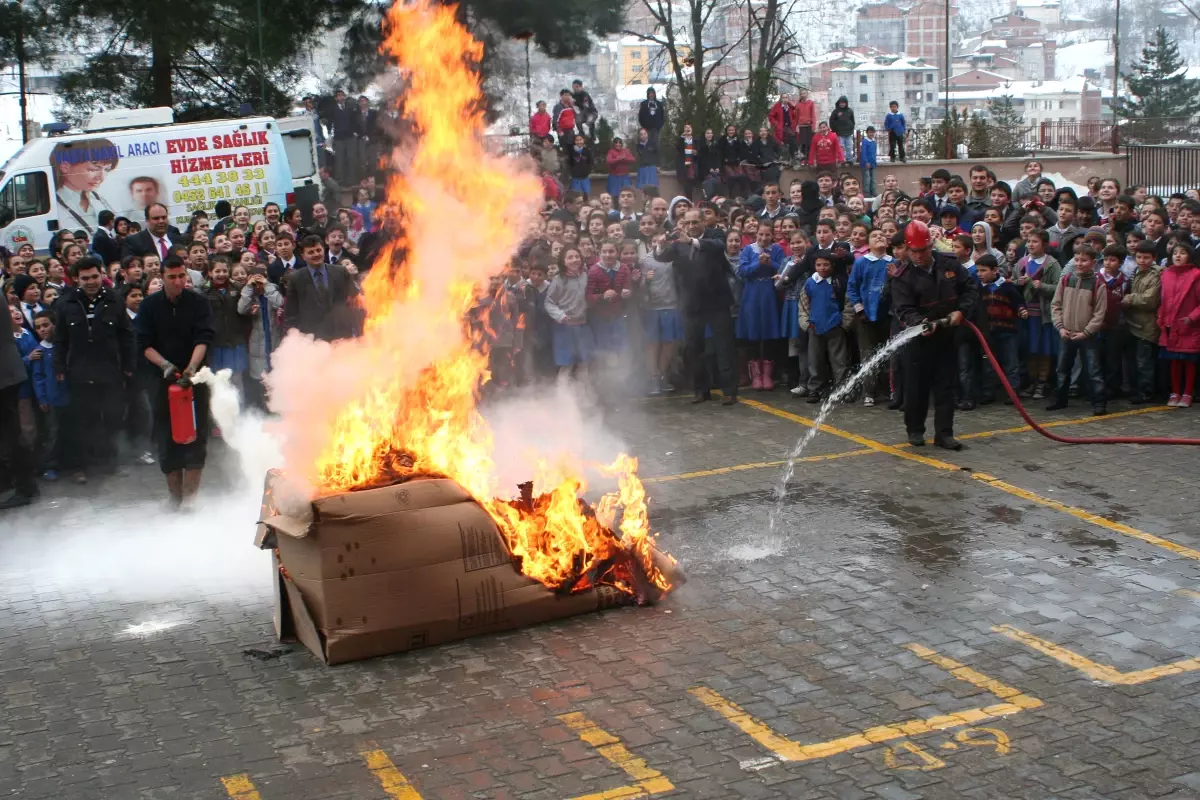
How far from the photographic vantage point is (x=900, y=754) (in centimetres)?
582

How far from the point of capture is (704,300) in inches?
537

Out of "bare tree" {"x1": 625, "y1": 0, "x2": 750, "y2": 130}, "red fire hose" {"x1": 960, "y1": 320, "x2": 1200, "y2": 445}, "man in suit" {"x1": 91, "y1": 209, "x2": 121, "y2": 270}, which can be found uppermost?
"bare tree" {"x1": 625, "y1": 0, "x2": 750, "y2": 130}

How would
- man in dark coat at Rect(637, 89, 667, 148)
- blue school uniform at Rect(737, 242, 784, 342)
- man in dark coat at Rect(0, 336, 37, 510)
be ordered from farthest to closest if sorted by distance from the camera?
man in dark coat at Rect(637, 89, 667, 148) → blue school uniform at Rect(737, 242, 784, 342) → man in dark coat at Rect(0, 336, 37, 510)

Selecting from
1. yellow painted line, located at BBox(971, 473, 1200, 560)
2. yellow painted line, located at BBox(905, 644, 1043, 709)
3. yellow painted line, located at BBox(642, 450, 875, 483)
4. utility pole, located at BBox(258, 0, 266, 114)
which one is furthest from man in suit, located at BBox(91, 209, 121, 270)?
yellow painted line, located at BBox(905, 644, 1043, 709)

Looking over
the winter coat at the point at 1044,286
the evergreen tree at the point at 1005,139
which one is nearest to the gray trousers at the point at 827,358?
the winter coat at the point at 1044,286

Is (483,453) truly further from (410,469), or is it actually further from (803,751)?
(803,751)

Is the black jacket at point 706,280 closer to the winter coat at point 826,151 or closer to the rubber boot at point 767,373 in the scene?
the rubber boot at point 767,373

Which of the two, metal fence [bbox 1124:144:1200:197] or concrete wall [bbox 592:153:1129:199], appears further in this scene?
concrete wall [bbox 592:153:1129:199]

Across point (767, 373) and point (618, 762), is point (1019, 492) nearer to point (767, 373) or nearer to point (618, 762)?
point (767, 373)

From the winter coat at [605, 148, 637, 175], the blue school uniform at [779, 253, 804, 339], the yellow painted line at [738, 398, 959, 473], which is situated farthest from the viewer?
the winter coat at [605, 148, 637, 175]

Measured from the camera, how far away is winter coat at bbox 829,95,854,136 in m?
25.7

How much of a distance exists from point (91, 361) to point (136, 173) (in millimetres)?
9423

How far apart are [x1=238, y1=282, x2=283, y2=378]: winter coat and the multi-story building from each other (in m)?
41.7

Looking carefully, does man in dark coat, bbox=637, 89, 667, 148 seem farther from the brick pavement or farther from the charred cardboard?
the charred cardboard
